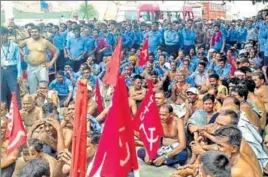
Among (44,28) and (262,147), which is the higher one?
(44,28)

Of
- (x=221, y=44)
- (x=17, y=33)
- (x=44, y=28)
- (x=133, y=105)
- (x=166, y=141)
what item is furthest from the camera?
(x=221, y=44)

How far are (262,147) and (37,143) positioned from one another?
2.12 metres

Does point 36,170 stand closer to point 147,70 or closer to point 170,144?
point 170,144

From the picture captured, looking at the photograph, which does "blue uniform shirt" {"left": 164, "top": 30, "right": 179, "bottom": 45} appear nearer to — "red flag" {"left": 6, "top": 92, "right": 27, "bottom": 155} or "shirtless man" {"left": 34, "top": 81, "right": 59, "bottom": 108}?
"shirtless man" {"left": 34, "top": 81, "right": 59, "bottom": 108}

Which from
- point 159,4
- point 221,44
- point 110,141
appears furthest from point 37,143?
point 159,4

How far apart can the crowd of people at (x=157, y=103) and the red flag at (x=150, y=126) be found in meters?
0.29

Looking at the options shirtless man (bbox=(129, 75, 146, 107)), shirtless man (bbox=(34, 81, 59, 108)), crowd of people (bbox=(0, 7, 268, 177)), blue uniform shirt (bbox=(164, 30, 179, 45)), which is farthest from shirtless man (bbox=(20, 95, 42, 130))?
blue uniform shirt (bbox=(164, 30, 179, 45))

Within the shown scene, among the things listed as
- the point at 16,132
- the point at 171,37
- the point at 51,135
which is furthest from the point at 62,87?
the point at 171,37

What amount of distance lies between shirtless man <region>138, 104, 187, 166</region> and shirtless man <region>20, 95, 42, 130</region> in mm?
1217

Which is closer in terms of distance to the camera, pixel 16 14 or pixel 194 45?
pixel 194 45

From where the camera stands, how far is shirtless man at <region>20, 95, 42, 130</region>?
6341 mm

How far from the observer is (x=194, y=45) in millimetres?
15484

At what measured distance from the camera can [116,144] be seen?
11.1 ft

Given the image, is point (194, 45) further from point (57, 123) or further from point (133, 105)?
point (57, 123)
